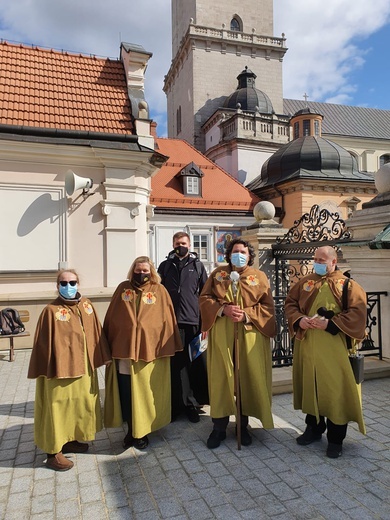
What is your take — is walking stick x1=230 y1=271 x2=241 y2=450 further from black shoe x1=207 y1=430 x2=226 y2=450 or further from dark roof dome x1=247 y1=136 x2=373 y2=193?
dark roof dome x1=247 y1=136 x2=373 y2=193

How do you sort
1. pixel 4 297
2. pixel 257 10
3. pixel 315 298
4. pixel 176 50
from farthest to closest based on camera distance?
pixel 176 50 → pixel 257 10 → pixel 4 297 → pixel 315 298

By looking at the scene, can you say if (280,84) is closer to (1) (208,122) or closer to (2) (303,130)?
(1) (208,122)

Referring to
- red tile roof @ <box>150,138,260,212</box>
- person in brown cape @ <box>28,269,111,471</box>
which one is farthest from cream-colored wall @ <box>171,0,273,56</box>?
person in brown cape @ <box>28,269,111,471</box>

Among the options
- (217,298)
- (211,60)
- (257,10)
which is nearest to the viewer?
(217,298)

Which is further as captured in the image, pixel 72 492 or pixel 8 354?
pixel 8 354

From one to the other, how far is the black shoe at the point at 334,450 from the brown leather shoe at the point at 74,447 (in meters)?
2.15

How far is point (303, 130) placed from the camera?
2642cm

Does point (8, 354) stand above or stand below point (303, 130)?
below

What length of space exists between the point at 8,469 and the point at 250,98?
31.2 m

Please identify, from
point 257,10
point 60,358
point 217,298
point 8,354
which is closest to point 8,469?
point 60,358

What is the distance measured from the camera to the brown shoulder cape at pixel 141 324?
11.9 feet

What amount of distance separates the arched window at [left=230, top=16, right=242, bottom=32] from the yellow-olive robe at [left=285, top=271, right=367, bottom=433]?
3907cm

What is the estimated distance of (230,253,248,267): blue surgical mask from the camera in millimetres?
3727

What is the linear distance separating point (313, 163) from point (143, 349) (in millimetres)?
19197
